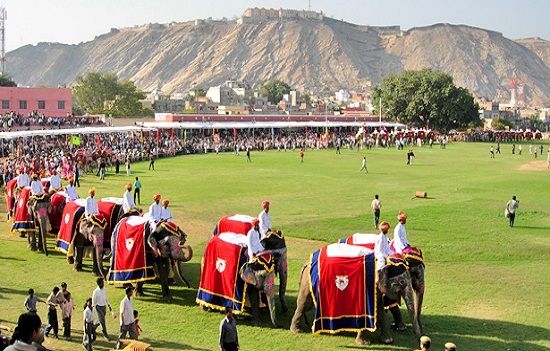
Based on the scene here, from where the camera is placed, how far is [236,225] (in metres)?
16.6

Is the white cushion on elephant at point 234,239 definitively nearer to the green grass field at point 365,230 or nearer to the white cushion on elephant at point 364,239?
the green grass field at point 365,230

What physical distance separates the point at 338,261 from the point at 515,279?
6.19 metres

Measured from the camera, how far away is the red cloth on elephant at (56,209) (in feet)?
67.2

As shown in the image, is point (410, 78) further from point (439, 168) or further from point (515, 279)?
point (515, 279)

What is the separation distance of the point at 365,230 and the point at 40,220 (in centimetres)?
1038

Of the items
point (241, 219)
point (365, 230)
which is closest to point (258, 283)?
point (241, 219)

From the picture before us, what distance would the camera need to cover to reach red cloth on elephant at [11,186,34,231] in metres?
20.2

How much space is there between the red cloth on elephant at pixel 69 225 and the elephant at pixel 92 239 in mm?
410

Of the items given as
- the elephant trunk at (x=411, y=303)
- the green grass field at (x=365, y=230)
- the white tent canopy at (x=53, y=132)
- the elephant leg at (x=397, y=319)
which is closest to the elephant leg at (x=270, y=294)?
the green grass field at (x=365, y=230)

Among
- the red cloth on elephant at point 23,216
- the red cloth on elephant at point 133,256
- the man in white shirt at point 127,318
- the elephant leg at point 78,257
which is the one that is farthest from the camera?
the red cloth on elephant at point 23,216

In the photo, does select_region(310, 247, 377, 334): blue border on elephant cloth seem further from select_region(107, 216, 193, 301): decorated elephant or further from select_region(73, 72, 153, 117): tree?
select_region(73, 72, 153, 117): tree

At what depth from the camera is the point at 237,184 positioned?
35.8 metres

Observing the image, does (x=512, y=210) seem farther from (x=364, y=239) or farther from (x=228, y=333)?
(x=228, y=333)

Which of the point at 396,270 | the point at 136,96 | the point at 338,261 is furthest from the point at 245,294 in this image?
the point at 136,96
